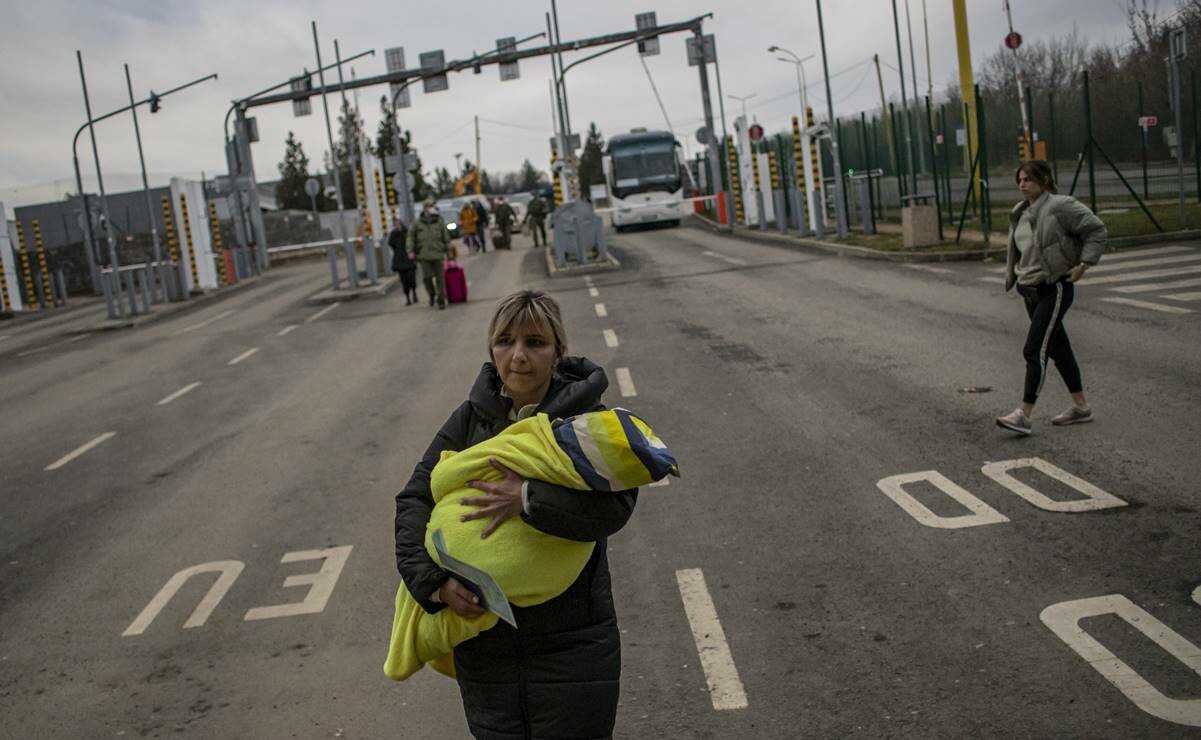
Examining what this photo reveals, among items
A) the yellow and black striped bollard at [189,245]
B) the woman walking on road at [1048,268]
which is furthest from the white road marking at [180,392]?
the yellow and black striped bollard at [189,245]

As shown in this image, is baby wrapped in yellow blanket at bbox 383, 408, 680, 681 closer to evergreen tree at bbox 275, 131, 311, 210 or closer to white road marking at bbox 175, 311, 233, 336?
white road marking at bbox 175, 311, 233, 336

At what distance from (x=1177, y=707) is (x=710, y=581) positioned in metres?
2.59

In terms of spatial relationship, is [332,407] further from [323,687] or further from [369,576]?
[323,687]

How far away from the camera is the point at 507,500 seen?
9.97ft

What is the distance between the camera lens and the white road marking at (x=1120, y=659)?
15.1 ft

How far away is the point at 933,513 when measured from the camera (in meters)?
7.53

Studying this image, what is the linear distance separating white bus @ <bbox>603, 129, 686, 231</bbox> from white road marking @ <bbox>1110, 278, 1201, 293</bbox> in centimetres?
3389

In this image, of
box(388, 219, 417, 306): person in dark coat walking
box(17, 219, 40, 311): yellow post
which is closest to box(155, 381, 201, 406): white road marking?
box(388, 219, 417, 306): person in dark coat walking

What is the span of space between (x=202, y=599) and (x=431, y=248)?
1818 centimetres

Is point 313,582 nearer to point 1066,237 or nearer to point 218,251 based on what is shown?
point 1066,237

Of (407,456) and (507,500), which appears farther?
(407,456)

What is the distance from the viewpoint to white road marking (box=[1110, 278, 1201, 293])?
16.3 metres

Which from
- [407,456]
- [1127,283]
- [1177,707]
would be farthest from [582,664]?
[1127,283]

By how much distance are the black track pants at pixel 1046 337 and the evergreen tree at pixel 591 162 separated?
125 meters
